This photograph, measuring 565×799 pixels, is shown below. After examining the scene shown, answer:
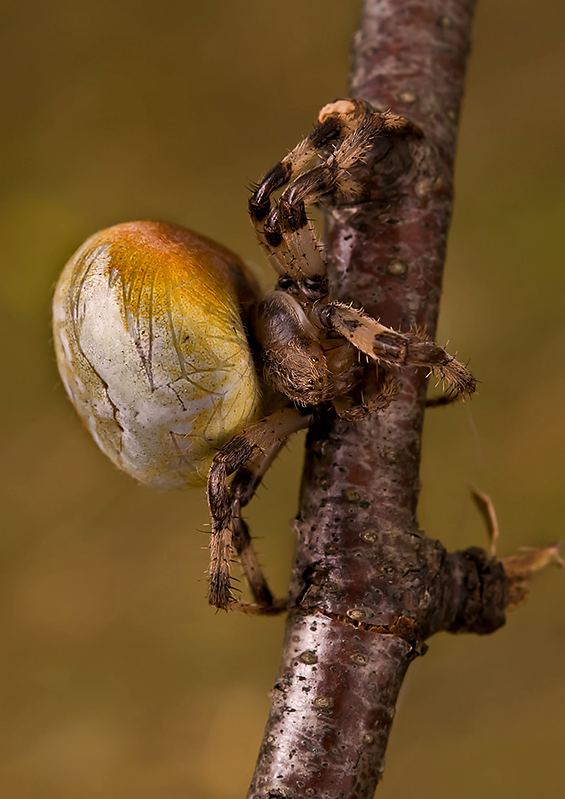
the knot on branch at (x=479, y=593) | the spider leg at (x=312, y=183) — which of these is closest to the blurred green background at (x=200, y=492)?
the knot on branch at (x=479, y=593)

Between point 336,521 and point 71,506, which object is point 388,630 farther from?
point 71,506

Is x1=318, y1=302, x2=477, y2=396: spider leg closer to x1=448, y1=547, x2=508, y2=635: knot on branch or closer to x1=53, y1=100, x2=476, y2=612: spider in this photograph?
x1=53, y1=100, x2=476, y2=612: spider

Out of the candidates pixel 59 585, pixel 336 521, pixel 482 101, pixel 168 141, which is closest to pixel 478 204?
pixel 482 101

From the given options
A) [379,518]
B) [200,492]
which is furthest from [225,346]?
A: [200,492]

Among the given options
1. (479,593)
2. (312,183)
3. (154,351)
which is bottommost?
(479,593)

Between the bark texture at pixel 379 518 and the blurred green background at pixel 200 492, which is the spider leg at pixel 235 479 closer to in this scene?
the bark texture at pixel 379 518

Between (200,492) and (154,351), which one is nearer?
(154,351)

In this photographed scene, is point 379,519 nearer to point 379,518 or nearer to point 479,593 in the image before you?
point 379,518
